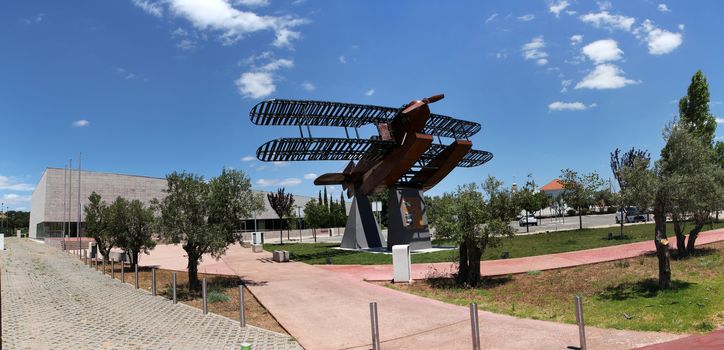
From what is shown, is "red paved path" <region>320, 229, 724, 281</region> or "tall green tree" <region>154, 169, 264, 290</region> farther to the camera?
"red paved path" <region>320, 229, 724, 281</region>

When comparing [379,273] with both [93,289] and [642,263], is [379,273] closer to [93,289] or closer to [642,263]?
[642,263]

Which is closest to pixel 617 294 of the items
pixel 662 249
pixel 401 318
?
pixel 662 249

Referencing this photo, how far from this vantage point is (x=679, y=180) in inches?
413

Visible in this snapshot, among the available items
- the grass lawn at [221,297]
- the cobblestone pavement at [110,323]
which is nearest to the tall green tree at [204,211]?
the grass lawn at [221,297]

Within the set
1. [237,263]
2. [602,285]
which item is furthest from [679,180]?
[237,263]

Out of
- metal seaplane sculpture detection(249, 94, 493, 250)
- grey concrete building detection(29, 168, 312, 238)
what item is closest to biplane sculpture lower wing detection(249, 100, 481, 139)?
metal seaplane sculpture detection(249, 94, 493, 250)

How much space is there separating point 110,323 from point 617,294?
11.4m

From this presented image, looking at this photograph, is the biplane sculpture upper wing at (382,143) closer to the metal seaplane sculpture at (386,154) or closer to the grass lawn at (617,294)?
the metal seaplane sculpture at (386,154)

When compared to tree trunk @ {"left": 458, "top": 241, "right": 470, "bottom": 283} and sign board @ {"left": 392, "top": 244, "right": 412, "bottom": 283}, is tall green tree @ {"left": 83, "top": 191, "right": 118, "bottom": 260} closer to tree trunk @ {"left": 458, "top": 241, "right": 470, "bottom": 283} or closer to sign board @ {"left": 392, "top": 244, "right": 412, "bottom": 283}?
sign board @ {"left": 392, "top": 244, "right": 412, "bottom": 283}

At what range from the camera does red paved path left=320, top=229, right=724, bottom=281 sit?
16.2m

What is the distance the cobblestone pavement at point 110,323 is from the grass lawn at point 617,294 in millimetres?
5545

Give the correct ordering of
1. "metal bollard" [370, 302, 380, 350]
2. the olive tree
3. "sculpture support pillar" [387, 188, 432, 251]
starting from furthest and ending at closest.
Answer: "sculpture support pillar" [387, 188, 432, 251] < the olive tree < "metal bollard" [370, 302, 380, 350]

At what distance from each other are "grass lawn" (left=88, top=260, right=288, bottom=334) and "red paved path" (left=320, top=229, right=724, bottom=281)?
14.9 feet

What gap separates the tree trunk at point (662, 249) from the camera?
1062cm
